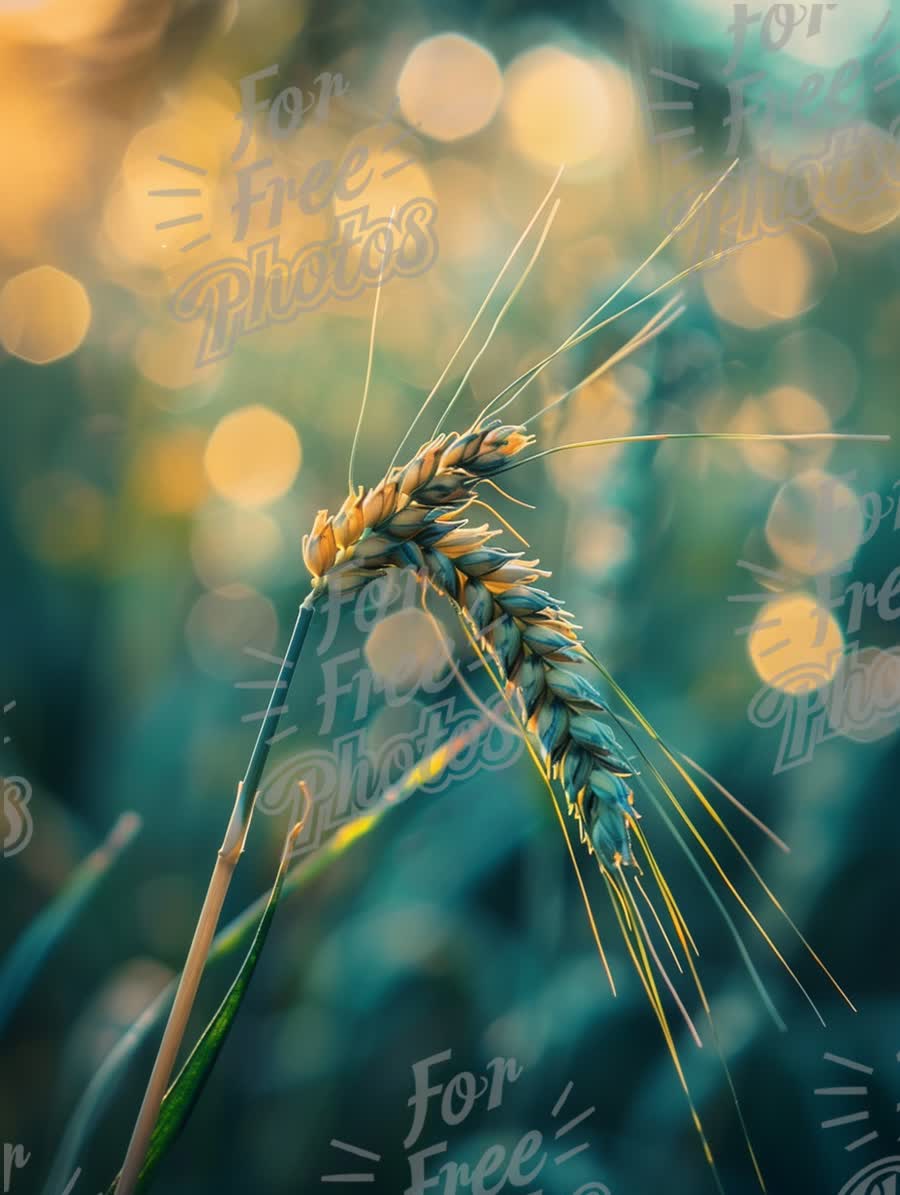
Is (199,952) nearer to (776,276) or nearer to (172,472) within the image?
(172,472)

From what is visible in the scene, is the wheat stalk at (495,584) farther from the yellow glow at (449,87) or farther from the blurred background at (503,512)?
the yellow glow at (449,87)

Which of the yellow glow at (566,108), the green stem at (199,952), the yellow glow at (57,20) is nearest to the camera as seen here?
the green stem at (199,952)

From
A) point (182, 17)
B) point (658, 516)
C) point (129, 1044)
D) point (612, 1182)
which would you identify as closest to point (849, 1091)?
point (612, 1182)

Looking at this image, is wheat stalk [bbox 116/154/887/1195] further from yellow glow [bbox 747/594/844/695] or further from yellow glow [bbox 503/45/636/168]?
yellow glow [bbox 503/45/636/168]

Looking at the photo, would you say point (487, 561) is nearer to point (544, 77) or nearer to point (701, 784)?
point (701, 784)

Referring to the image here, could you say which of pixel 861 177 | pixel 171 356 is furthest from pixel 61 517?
pixel 861 177

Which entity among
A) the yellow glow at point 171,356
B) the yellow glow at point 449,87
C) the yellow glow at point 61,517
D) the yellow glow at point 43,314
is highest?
the yellow glow at point 449,87

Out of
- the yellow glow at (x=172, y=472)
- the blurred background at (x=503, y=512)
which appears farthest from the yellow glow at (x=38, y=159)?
the yellow glow at (x=172, y=472)
